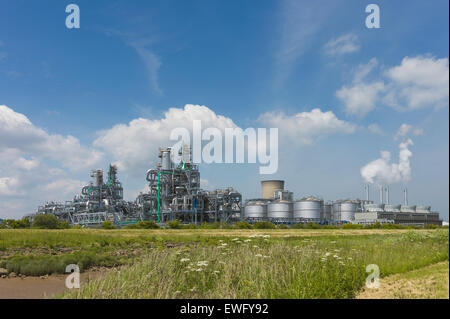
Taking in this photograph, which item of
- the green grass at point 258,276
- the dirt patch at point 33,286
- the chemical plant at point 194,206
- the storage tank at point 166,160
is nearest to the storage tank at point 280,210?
the chemical plant at point 194,206

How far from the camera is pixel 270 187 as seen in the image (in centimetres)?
12575

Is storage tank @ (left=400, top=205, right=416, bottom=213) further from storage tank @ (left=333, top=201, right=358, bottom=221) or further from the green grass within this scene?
the green grass

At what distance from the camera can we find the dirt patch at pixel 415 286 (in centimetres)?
1109

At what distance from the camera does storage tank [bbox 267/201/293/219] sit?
4215 inches

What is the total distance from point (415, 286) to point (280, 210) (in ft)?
316

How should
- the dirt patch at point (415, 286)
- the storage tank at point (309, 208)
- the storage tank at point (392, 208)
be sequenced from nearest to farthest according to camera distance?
1. the dirt patch at point (415, 286)
2. the storage tank at point (309, 208)
3. the storage tank at point (392, 208)

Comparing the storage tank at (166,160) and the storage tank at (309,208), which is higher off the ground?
the storage tank at (166,160)

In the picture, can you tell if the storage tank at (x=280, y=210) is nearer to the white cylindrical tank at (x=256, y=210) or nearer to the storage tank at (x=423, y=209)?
the white cylindrical tank at (x=256, y=210)
